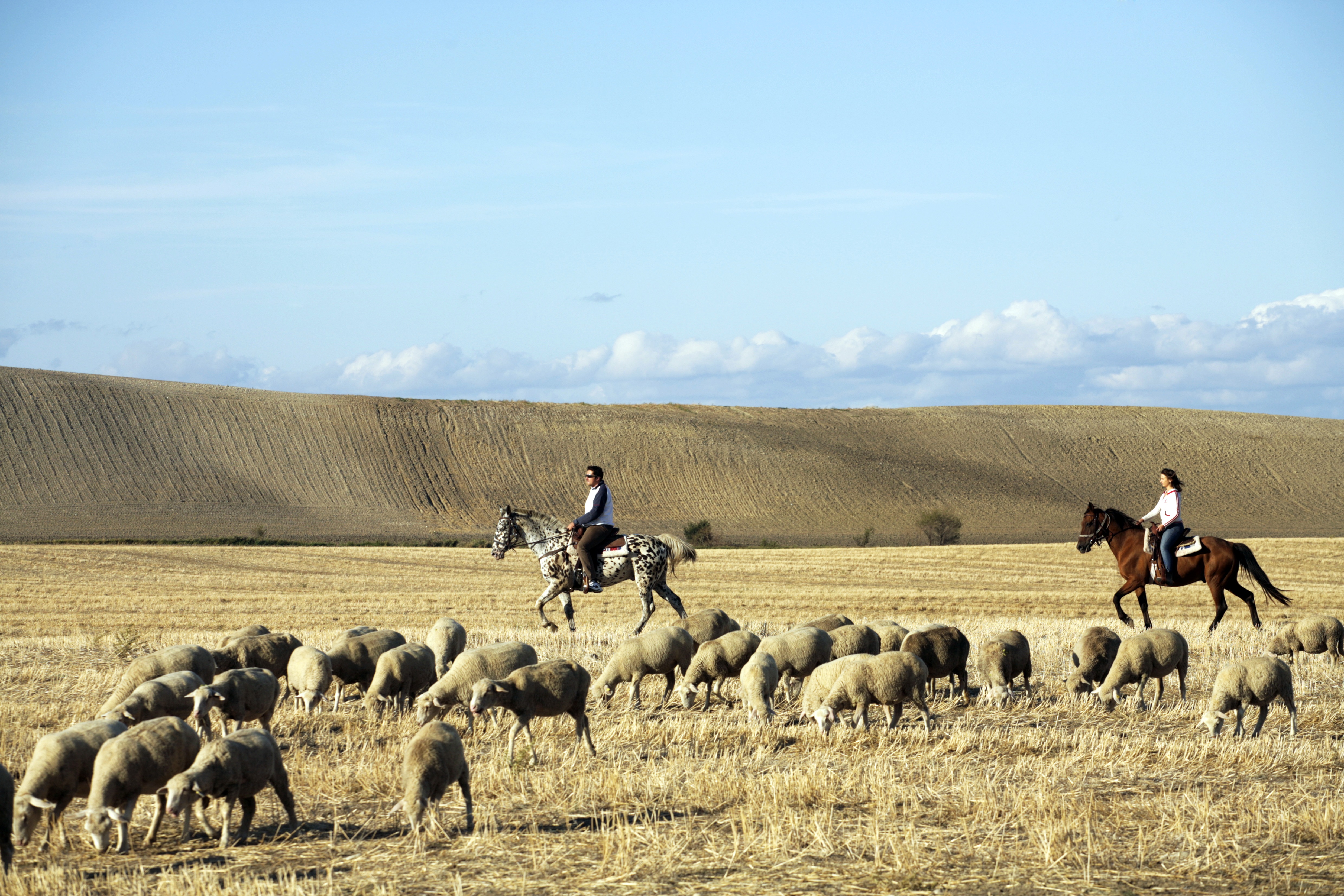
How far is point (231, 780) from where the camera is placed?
701 centimetres

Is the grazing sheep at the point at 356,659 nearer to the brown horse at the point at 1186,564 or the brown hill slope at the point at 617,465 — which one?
the brown horse at the point at 1186,564

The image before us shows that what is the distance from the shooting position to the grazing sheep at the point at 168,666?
10.6m

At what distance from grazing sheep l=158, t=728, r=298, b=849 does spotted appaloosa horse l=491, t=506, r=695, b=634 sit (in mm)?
11161

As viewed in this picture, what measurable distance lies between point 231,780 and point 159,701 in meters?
2.97

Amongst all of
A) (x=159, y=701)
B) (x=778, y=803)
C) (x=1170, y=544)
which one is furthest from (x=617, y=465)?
(x=778, y=803)

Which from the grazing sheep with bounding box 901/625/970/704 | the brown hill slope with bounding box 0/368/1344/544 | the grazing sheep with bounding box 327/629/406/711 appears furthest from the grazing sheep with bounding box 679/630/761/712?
the brown hill slope with bounding box 0/368/1344/544

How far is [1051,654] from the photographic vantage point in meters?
15.8

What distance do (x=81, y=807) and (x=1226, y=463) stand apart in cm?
10437

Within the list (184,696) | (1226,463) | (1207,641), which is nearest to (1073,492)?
(1226,463)

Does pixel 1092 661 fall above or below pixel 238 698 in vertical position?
below

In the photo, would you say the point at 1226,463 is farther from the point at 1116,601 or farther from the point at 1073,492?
the point at 1116,601

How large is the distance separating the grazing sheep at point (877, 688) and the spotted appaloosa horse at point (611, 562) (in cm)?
812

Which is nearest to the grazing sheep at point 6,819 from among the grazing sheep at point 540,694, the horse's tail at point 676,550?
the grazing sheep at point 540,694

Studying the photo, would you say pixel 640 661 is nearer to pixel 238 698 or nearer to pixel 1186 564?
pixel 238 698
